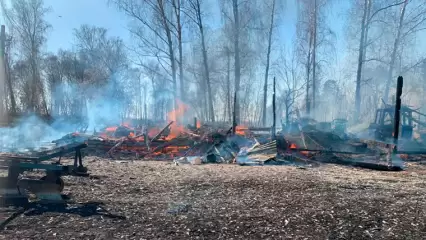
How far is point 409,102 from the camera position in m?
Result: 46.9

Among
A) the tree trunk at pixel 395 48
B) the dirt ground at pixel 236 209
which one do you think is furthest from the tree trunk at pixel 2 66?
the tree trunk at pixel 395 48

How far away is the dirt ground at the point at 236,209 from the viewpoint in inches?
169

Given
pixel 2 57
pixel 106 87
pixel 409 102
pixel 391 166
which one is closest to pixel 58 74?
pixel 106 87

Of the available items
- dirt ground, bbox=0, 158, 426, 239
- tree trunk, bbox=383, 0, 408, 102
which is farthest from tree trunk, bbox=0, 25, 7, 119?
tree trunk, bbox=383, 0, 408, 102

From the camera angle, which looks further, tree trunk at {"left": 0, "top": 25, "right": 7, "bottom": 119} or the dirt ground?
tree trunk at {"left": 0, "top": 25, "right": 7, "bottom": 119}

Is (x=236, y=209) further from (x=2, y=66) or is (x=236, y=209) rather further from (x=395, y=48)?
(x=2, y=66)

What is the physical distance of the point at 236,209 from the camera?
17.4ft

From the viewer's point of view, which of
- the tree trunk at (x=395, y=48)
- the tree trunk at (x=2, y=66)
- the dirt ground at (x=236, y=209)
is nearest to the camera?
the dirt ground at (x=236, y=209)

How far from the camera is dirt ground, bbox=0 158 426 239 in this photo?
14.1 ft

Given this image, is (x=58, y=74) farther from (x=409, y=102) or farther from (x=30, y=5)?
(x=409, y=102)

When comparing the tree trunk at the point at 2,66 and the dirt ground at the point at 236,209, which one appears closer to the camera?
the dirt ground at the point at 236,209

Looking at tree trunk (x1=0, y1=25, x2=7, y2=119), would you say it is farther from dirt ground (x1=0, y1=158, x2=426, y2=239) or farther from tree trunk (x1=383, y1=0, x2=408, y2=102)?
tree trunk (x1=383, y1=0, x2=408, y2=102)

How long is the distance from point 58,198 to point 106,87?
36433 mm

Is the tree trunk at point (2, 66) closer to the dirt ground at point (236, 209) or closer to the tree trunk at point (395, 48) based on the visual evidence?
the dirt ground at point (236, 209)
